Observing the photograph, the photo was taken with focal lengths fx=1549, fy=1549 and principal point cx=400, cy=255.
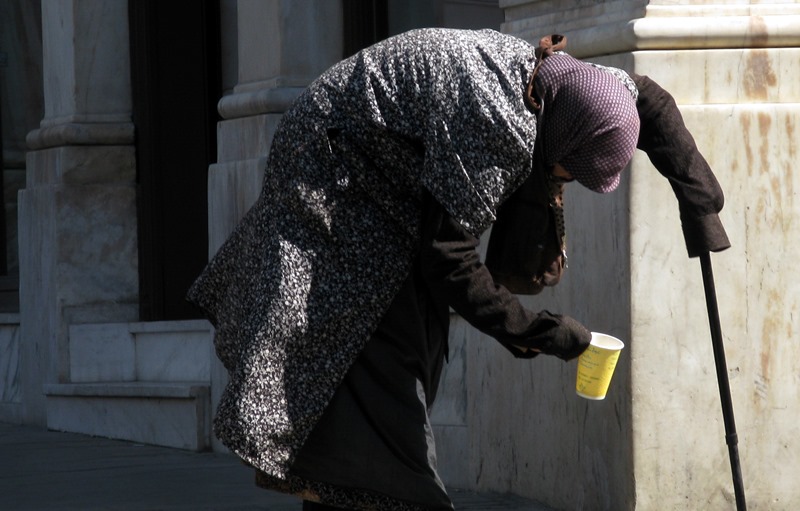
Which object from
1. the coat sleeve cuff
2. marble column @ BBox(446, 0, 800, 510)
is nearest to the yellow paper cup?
the coat sleeve cuff

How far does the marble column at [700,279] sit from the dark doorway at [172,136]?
410 cm

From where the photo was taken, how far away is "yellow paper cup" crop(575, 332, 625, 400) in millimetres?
3273

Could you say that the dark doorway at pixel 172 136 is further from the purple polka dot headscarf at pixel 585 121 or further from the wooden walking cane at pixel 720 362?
the purple polka dot headscarf at pixel 585 121

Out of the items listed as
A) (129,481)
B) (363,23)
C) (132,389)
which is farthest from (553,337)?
(132,389)

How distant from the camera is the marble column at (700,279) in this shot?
515cm

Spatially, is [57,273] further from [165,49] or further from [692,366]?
[692,366]

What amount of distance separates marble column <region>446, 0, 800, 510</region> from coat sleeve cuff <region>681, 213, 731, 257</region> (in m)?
1.42

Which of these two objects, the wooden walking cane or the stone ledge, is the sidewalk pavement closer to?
the stone ledge

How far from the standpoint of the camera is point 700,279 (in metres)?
5.20

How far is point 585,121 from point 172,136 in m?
6.06

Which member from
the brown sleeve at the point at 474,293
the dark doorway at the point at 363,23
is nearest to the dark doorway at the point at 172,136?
the dark doorway at the point at 363,23

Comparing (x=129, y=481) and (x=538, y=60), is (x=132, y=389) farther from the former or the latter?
(x=538, y=60)

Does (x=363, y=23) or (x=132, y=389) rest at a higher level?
(x=363, y=23)

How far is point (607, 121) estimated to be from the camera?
3.16 m
